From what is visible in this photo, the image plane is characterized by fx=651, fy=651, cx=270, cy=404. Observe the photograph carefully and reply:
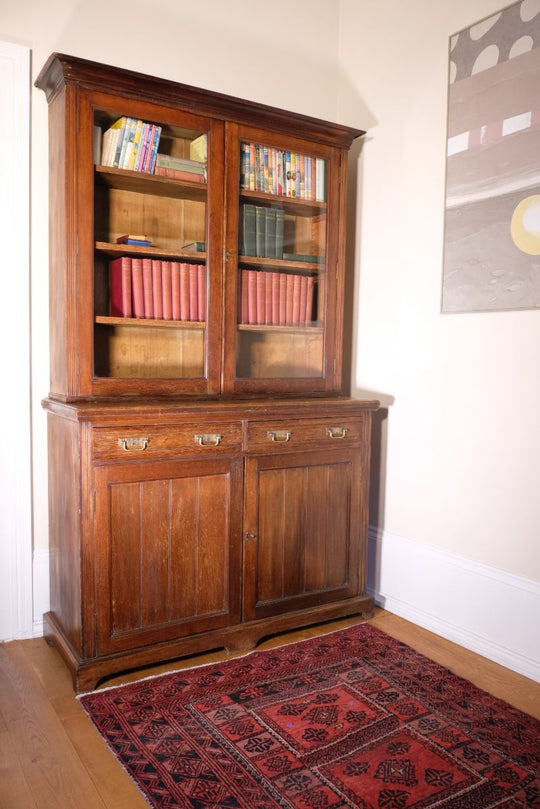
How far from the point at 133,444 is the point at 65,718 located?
34.2 inches

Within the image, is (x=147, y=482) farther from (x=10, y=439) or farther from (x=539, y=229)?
(x=539, y=229)

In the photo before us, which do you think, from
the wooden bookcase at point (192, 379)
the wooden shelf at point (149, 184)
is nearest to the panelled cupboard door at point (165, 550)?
the wooden bookcase at point (192, 379)

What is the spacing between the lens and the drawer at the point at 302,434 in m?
2.46

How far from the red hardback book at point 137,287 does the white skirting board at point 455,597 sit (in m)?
1.07

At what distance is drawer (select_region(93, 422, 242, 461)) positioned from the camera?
2.15 m

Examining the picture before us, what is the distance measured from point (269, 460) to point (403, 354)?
84 cm

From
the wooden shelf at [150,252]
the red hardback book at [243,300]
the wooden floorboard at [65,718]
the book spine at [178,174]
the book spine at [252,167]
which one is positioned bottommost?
the wooden floorboard at [65,718]

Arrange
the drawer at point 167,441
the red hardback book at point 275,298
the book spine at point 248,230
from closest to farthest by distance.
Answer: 1. the drawer at point 167,441
2. the book spine at point 248,230
3. the red hardback book at point 275,298

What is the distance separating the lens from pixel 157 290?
8.01 ft

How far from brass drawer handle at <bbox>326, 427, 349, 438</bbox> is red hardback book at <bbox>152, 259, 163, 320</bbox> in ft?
2.63

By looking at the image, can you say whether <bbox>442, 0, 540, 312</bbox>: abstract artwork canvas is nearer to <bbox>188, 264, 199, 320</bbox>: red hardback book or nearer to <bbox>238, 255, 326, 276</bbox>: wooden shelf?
<bbox>238, 255, 326, 276</bbox>: wooden shelf

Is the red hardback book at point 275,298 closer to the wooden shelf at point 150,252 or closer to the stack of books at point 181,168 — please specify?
the wooden shelf at point 150,252

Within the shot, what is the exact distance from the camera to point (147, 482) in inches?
88.4

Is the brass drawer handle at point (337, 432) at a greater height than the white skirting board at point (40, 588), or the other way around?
the brass drawer handle at point (337, 432)
